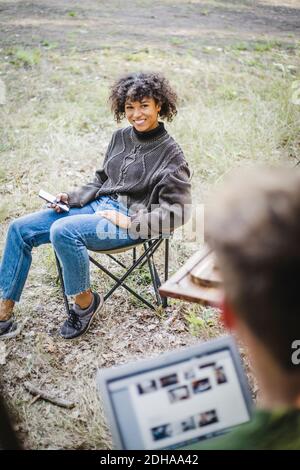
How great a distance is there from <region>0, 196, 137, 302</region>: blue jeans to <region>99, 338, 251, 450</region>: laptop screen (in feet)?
4.96

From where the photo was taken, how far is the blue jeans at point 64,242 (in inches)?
103

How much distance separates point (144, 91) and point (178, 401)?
223cm

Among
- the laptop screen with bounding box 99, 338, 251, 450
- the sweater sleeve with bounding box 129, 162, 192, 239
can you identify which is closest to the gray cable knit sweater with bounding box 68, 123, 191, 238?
the sweater sleeve with bounding box 129, 162, 192, 239

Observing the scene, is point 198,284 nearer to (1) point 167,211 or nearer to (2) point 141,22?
(1) point 167,211

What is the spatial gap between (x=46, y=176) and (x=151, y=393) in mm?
3805

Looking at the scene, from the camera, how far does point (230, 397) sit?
1242 millimetres

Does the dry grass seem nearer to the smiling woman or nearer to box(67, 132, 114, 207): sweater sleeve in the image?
the smiling woman

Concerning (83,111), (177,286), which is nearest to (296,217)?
(177,286)

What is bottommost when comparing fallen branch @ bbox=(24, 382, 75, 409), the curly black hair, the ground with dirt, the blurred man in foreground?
fallen branch @ bbox=(24, 382, 75, 409)

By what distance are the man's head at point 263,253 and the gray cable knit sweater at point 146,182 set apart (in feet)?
5.83

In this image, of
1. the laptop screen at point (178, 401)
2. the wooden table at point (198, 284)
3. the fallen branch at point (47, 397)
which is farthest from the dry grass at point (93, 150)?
the laptop screen at point (178, 401)

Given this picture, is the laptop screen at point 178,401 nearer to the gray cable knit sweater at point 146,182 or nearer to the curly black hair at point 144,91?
the gray cable knit sweater at point 146,182

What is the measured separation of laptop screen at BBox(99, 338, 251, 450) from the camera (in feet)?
3.89

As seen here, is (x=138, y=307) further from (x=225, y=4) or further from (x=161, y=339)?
(x=225, y=4)
